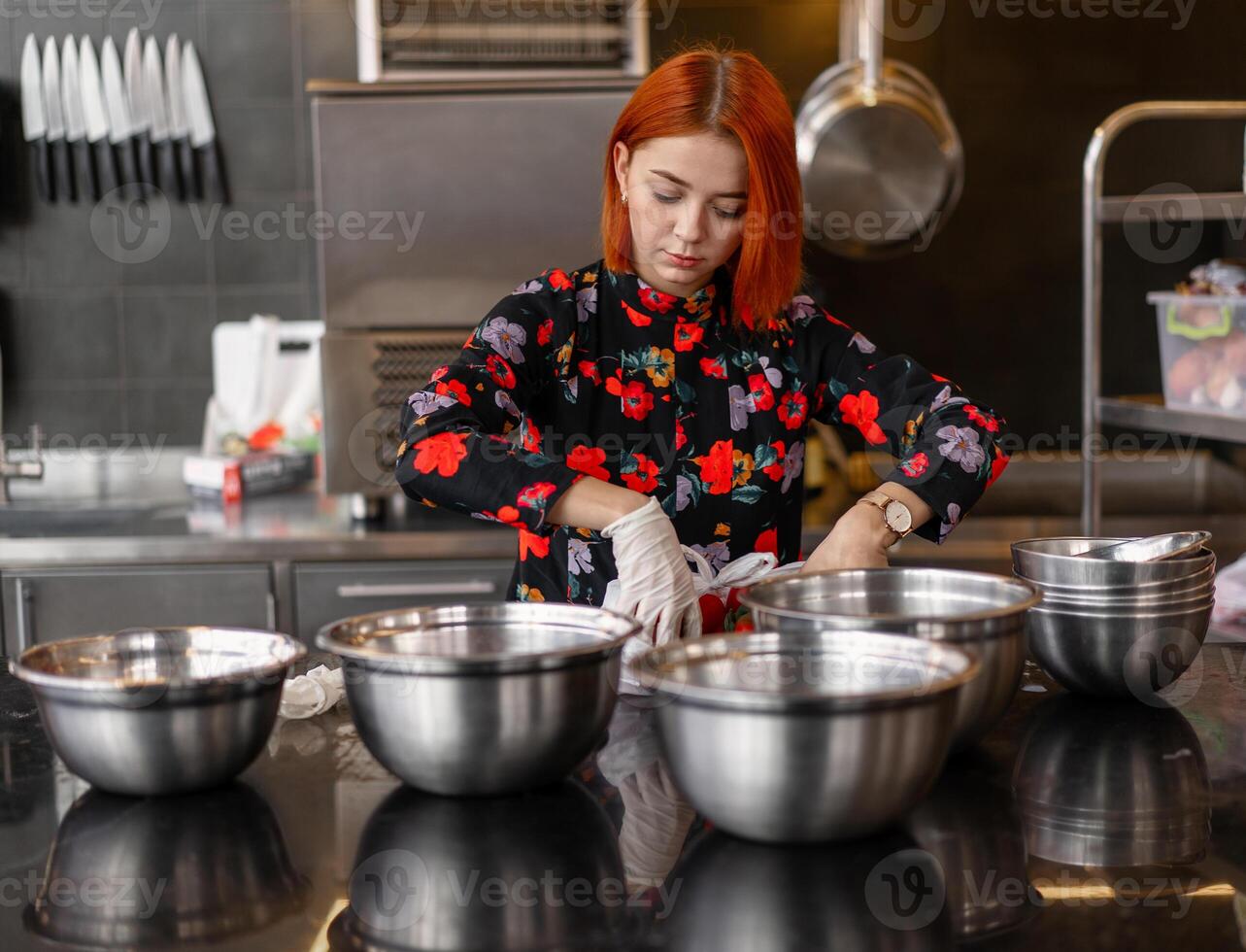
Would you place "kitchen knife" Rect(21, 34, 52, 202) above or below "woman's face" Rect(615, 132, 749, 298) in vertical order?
above

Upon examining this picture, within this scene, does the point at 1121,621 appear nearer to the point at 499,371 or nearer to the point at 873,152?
the point at 499,371

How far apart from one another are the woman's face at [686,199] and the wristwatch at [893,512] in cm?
37

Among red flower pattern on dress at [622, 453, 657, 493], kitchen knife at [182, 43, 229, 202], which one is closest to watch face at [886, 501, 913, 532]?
red flower pattern on dress at [622, 453, 657, 493]

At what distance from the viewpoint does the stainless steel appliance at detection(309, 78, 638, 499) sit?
2.69 metres

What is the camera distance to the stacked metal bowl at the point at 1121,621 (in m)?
1.21

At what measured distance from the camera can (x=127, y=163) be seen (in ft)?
10.8

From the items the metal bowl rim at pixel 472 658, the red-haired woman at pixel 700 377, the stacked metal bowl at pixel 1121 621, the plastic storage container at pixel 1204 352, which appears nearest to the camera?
the metal bowl rim at pixel 472 658

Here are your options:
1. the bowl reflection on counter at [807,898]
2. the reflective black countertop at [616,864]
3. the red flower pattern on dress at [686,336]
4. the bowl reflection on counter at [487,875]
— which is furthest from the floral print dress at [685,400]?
the bowl reflection on counter at [807,898]

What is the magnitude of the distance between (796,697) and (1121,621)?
53cm

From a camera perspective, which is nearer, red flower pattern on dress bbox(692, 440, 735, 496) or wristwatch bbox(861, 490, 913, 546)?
wristwatch bbox(861, 490, 913, 546)

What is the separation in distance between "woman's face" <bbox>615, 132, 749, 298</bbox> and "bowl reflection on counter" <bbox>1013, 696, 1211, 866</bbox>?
68 centimetres

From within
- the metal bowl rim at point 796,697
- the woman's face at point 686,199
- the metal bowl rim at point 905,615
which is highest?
the woman's face at point 686,199

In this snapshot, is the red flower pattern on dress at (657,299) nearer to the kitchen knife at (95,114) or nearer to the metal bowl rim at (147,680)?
the metal bowl rim at (147,680)

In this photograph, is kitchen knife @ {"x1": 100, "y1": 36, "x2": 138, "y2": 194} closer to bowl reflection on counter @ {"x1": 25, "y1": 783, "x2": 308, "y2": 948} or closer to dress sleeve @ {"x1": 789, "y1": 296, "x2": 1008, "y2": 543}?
dress sleeve @ {"x1": 789, "y1": 296, "x2": 1008, "y2": 543}
